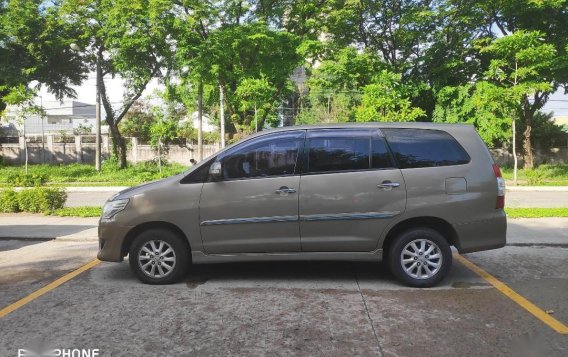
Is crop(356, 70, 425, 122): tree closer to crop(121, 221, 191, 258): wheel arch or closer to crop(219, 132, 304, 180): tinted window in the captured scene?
crop(219, 132, 304, 180): tinted window

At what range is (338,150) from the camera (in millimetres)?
5543

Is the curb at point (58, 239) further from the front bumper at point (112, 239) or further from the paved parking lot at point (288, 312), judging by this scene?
the front bumper at point (112, 239)

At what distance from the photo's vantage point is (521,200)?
1486 centimetres

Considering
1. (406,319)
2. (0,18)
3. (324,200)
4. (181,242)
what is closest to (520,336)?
(406,319)

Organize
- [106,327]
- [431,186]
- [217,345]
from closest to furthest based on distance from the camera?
[217,345]
[106,327]
[431,186]

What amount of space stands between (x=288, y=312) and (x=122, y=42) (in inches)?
918

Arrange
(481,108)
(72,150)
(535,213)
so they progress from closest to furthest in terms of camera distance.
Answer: (535,213), (481,108), (72,150)

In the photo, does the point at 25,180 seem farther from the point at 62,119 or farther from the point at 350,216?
the point at 62,119

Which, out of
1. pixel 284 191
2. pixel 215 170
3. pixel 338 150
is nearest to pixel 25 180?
pixel 215 170

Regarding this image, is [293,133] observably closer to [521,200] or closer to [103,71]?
[521,200]

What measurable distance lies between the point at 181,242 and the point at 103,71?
2972cm

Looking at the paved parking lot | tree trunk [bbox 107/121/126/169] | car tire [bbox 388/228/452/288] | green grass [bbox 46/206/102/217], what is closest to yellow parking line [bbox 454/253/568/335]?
the paved parking lot

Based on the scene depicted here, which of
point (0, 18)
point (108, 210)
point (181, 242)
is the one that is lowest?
point (181, 242)

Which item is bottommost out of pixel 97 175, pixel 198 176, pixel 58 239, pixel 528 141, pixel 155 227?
pixel 58 239
